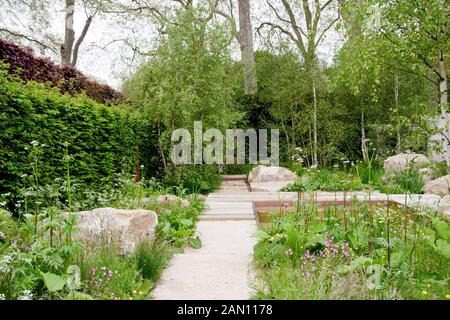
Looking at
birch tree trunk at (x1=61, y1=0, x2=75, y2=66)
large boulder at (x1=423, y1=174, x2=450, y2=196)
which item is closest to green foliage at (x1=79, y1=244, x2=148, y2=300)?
large boulder at (x1=423, y1=174, x2=450, y2=196)

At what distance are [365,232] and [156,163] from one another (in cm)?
801

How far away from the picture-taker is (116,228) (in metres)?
4.32

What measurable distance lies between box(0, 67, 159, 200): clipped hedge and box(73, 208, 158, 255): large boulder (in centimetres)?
118

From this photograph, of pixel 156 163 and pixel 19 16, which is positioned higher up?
pixel 19 16

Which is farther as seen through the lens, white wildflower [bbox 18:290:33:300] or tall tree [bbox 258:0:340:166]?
tall tree [bbox 258:0:340:166]

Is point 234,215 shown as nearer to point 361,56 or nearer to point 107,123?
point 107,123

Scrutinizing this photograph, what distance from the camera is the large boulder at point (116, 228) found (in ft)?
13.6

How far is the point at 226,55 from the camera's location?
10.8 metres

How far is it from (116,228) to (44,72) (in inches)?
257

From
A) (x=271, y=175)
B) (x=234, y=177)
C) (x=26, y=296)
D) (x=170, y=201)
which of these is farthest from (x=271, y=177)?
(x=26, y=296)

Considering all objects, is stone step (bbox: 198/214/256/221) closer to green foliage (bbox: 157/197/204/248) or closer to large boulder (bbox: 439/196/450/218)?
green foliage (bbox: 157/197/204/248)

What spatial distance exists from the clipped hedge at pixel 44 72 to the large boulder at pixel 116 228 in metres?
3.25

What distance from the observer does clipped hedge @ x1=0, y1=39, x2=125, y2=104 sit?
7.90 meters

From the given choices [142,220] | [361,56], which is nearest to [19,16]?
[361,56]
